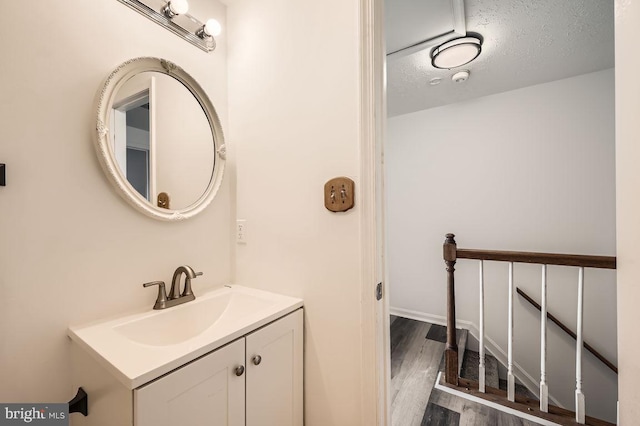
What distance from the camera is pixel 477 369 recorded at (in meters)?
2.22

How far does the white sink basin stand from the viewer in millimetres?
687

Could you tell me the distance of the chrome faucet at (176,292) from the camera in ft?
3.58

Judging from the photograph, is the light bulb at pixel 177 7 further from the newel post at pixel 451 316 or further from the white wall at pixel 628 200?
the newel post at pixel 451 316

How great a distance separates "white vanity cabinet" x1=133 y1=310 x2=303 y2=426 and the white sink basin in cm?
4

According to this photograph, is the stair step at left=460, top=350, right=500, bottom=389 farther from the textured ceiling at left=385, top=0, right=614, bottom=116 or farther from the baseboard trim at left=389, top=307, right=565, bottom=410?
the textured ceiling at left=385, top=0, right=614, bottom=116

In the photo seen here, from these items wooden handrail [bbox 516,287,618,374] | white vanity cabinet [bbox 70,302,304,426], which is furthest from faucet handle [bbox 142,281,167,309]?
wooden handrail [bbox 516,287,618,374]

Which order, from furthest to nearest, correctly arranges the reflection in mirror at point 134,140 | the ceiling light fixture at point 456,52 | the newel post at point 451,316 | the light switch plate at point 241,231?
the newel post at point 451,316
the ceiling light fixture at point 456,52
the light switch plate at point 241,231
the reflection in mirror at point 134,140

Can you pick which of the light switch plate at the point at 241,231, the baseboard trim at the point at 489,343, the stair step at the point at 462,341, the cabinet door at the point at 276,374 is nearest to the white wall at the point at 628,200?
the cabinet door at the point at 276,374

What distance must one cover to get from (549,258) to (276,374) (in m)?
1.71

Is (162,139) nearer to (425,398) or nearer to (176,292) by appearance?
(176,292)

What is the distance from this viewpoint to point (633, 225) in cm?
67

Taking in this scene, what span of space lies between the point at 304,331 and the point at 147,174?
0.98 m

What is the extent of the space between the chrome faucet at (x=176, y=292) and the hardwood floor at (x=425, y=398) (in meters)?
1.48

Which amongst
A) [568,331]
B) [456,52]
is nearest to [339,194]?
[456,52]
